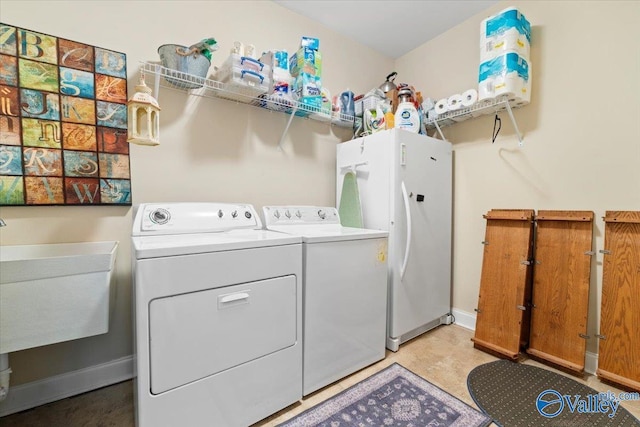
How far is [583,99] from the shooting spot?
1.82m

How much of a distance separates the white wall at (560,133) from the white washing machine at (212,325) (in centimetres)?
179

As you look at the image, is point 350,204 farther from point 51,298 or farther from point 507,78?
point 51,298

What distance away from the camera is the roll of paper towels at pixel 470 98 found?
2119 millimetres

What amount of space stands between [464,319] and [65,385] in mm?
2862

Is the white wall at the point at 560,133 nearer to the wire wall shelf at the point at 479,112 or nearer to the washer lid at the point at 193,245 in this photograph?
the wire wall shelf at the point at 479,112

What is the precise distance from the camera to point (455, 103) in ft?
7.35

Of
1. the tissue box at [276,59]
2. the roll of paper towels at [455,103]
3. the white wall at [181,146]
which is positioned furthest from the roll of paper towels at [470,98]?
the tissue box at [276,59]

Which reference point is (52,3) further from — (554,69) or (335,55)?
(554,69)

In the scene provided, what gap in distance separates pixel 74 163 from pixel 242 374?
146 centimetres

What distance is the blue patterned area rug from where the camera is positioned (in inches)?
53.2

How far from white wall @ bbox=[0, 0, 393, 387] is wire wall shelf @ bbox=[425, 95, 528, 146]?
944 millimetres

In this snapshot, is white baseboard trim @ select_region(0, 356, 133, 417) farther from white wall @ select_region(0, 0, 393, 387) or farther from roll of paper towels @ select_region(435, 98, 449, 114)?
roll of paper towels @ select_region(435, 98, 449, 114)

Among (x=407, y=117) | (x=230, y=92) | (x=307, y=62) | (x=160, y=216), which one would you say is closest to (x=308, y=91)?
(x=307, y=62)

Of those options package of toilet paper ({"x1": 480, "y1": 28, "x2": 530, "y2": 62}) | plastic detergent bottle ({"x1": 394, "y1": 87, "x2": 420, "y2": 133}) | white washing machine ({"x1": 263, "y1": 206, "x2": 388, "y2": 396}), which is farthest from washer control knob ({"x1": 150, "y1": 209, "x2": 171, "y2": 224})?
package of toilet paper ({"x1": 480, "y1": 28, "x2": 530, "y2": 62})
